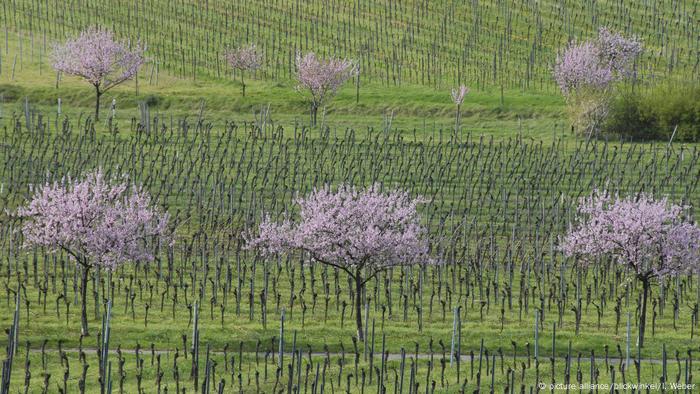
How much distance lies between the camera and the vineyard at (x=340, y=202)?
3991 centimetres

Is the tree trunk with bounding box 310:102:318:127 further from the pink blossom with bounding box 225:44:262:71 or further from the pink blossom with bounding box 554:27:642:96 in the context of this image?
the pink blossom with bounding box 554:27:642:96

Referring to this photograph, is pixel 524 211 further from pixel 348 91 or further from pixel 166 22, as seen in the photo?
pixel 166 22

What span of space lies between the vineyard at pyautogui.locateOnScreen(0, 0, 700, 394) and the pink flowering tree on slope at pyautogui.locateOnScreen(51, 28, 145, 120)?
22 cm

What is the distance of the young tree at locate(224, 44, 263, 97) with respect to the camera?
93.7 meters

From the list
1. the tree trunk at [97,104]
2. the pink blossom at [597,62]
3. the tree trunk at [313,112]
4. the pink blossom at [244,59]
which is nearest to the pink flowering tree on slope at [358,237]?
the tree trunk at [97,104]

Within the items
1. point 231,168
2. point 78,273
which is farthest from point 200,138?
point 78,273

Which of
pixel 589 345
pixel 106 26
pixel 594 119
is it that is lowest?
pixel 589 345

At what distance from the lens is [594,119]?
8031 cm

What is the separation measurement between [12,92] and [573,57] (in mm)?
33315

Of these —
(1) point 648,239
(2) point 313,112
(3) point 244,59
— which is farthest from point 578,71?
(1) point 648,239

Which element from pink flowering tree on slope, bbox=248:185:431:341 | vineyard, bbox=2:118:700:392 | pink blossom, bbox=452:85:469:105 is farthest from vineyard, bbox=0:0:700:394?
pink blossom, bbox=452:85:469:105

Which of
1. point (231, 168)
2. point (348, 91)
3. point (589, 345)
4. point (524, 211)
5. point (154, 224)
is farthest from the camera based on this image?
point (348, 91)

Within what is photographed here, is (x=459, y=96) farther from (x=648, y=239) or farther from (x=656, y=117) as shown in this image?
(x=648, y=239)

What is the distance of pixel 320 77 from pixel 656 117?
19.3 metres
